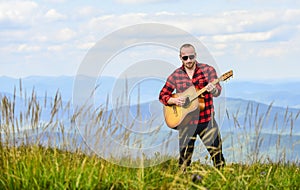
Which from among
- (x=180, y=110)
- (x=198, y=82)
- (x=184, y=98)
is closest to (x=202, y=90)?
(x=198, y=82)

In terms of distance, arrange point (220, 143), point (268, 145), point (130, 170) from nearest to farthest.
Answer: point (130, 170) → point (220, 143) → point (268, 145)

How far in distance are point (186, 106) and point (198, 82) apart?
369 millimetres

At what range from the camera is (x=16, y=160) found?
5.97m

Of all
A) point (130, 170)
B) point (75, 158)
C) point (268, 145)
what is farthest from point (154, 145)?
point (268, 145)

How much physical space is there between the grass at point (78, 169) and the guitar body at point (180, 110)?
0.48 meters

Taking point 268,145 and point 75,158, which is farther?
point 268,145

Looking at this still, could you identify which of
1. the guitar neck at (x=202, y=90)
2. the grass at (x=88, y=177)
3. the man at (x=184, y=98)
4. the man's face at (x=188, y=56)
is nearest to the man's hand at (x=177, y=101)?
the man at (x=184, y=98)

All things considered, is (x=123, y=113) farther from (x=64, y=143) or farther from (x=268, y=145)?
(x=268, y=145)

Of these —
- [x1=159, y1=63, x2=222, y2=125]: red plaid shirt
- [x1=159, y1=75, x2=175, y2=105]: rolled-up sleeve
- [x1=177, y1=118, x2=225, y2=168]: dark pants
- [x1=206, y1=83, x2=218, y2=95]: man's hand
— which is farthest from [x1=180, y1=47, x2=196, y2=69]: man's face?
[x1=177, y1=118, x2=225, y2=168]: dark pants

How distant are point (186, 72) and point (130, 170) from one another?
1.55 m

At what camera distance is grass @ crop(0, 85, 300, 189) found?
214 inches

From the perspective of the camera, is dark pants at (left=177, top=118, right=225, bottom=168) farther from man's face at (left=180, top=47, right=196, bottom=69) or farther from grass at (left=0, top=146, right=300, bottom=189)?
man's face at (left=180, top=47, right=196, bottom=69)

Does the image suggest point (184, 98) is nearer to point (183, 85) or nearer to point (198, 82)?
point (183, 85)

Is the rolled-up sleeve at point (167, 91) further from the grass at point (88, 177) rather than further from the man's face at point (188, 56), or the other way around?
the grass at point (88, 177)
